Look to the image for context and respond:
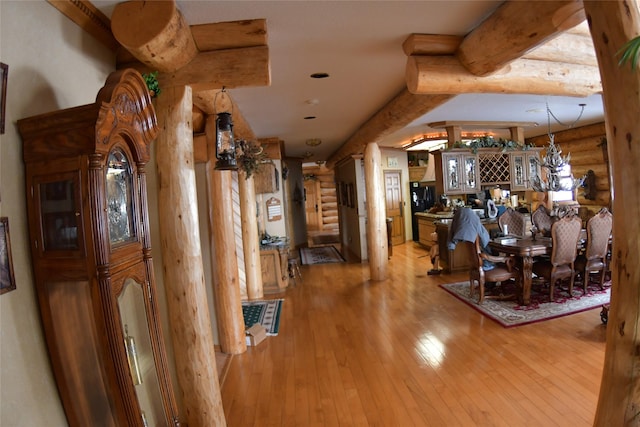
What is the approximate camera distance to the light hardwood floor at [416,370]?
2.32m

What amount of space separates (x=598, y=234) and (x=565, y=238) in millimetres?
544

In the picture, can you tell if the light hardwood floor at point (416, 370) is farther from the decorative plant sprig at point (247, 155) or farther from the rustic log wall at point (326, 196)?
the rustic log wall at point (326, 196)

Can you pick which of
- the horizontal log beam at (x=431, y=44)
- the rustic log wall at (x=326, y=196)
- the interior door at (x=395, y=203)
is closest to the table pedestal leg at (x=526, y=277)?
the horizontal log beam at (x=431, y=44)

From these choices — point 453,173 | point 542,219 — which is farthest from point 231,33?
point 453,173

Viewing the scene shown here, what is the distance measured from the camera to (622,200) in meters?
1.30

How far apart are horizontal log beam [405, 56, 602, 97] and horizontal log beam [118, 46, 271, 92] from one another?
105 cm

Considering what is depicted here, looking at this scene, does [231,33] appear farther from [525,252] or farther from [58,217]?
[525,252]

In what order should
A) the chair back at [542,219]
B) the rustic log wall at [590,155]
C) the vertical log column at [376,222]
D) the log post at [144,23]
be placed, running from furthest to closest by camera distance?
the rustic log wall at [590,155] → the vertical log column at [376,222] → the chair back at [542,219] → the log post at [144,23]

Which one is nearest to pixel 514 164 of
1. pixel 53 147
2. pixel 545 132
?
pixel 545 132

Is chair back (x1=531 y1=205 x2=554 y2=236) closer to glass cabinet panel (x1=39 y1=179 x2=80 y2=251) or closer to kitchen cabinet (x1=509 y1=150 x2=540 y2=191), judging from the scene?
kitchen cabinet (x1=509 y1=150 x2=540 y2=191)

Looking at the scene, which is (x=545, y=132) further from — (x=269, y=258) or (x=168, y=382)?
(x=168, y=382)

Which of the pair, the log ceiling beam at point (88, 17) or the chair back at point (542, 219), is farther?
the chair back at point (542, 219)

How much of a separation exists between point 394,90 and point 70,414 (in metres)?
3.43

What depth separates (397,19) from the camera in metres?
2.00
